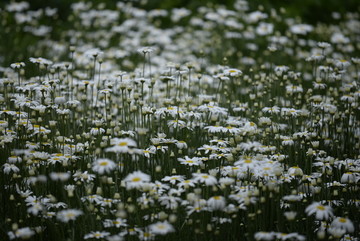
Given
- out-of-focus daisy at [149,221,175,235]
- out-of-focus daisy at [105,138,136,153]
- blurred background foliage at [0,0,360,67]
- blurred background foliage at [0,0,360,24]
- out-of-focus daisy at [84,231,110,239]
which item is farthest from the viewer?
blurred background foliage at [0,0,360,24]

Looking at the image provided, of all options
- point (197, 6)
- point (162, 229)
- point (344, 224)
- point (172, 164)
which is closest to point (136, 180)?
point (162, 229)

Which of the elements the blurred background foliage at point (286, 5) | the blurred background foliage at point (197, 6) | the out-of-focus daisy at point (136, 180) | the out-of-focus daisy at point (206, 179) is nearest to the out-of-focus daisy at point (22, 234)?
the out-of-focus daisy at point (136, 180)

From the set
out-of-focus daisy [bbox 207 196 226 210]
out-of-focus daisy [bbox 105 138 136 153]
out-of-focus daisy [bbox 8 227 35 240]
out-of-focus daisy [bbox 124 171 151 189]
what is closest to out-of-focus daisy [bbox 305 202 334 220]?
out-of-focus daisy [bbox 207 196 226 210]

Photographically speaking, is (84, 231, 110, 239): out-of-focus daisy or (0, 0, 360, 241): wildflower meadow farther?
(0, 0, 360, 241): wildflower meadow

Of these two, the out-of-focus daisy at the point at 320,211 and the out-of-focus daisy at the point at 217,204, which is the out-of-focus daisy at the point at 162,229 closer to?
the out-of-focus daisy at the point at 217,204

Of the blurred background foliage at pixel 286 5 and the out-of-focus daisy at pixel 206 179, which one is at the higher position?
the blurred background foliage at pixel 286 5

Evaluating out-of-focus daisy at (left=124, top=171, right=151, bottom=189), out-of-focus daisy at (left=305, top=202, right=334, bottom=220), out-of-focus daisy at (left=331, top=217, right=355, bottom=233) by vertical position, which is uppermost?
out-of-focus daisy at (left=124, top=171, right=151, bottom=189)

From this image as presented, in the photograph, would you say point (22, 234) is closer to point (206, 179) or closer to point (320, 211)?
point (206, 179)

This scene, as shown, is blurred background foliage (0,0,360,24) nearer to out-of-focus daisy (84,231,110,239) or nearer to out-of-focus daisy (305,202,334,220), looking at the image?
out-of-focus daisy (305,202,334,220)

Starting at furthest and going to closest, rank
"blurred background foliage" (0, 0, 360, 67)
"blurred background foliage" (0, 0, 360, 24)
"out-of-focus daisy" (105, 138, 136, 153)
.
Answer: "blurred background foliage" (0, 0, 360, 24) < "blurred background foliage" (0, 0, 360, 67) < "out-of-focus daisy" (105, 138, 136, 153)

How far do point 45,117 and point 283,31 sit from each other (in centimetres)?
620

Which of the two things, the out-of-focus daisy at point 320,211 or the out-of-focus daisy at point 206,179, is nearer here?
the out-of-focus daisy at point 320,211

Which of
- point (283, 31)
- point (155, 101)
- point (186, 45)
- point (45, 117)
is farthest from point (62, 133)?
point (283, 31)

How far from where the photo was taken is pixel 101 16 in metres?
7.87
